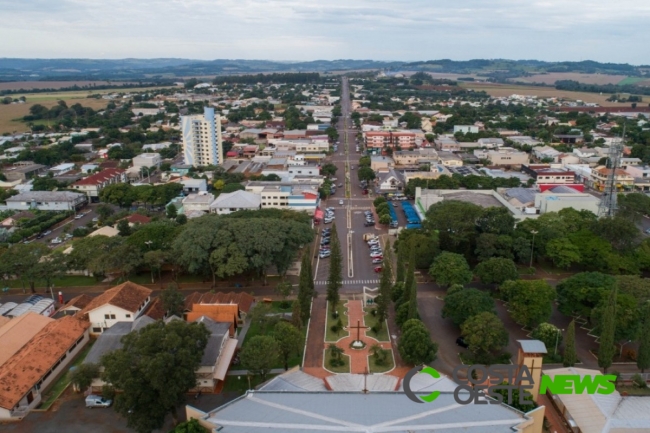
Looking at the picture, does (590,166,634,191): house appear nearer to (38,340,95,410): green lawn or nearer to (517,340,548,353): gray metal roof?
(517,340,548,353): gray metal roof

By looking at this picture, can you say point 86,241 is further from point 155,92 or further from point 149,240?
point 155,92

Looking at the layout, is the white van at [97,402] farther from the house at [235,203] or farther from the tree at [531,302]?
the house at [235,203]

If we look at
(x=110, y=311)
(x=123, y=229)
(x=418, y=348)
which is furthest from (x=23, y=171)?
(x=418, y=348)

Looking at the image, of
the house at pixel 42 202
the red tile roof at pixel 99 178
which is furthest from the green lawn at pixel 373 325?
the red tile roof at pixel 99 178

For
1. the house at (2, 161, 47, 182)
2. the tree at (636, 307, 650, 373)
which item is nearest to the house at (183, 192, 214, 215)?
the house at (2, 161, 47, 182)

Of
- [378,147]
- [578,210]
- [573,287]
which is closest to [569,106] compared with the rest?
[378,147]

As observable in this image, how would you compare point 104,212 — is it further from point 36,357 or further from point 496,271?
point 496,271
